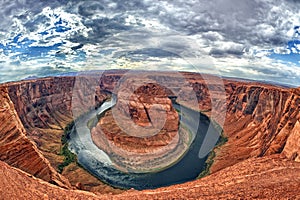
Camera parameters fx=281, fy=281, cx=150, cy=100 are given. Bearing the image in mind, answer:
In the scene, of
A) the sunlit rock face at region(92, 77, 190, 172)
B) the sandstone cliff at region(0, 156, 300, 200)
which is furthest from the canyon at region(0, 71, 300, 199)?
the sunlit rock face at region(92, 77, 190, 172)

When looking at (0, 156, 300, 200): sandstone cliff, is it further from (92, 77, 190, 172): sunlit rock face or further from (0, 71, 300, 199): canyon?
(92, 77, 190, 172): sunlit rock face

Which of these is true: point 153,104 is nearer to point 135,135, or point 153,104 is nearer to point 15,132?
point 135,135

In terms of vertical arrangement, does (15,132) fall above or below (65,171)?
above

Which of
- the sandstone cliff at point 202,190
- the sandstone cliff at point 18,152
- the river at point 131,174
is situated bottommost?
the river at point 131,174

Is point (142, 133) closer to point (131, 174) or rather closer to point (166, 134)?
point (166, 134)

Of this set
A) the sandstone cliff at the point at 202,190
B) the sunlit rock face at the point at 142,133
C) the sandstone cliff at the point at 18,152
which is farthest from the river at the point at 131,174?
the sandstone cliff at the point at 202,190

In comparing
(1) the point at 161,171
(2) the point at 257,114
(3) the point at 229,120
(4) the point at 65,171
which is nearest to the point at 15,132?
(4) the point at 65,171

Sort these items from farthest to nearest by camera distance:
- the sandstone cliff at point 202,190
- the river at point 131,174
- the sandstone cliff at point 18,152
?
the river at point 131,174, the sandstone cliff at point 18,152, the sandstone cliff at point 202,190

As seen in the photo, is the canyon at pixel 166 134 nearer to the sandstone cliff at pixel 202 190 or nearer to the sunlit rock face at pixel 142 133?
the sandstone cliff at pixel 202 190

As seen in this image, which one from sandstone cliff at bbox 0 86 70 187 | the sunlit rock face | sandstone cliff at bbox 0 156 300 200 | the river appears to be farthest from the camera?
the sunlit rock face
